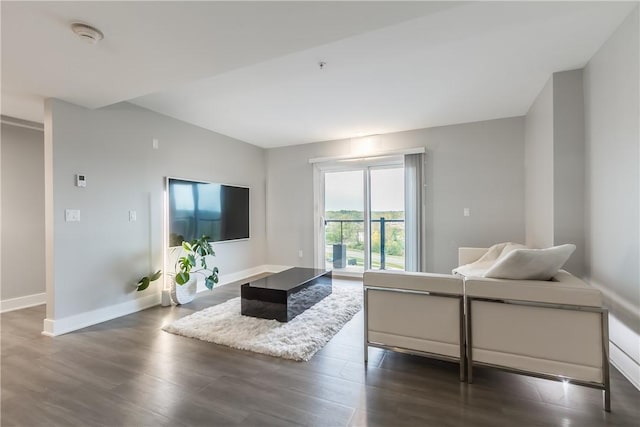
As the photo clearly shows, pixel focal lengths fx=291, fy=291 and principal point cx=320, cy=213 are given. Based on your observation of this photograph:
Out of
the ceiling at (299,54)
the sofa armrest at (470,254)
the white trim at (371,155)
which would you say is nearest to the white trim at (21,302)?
the ceiling at (299,54)

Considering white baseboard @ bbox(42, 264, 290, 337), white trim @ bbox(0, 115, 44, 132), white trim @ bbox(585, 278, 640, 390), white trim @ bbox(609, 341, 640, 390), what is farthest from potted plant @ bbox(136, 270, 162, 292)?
white trim @ bbox(609, 341, 640, 390)

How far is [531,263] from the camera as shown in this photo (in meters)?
1.89

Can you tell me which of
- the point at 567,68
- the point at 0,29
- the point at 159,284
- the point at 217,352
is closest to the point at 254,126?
the point at 159,284

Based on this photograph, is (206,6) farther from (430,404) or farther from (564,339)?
(564,339)

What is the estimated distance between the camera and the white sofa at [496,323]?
1695 mm

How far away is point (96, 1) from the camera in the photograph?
1.56 meters

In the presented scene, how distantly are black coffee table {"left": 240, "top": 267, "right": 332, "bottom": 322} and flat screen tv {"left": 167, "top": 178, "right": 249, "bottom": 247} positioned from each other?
1517mm

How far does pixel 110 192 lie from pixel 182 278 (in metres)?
1.33

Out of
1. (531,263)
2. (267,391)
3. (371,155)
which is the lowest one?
(267,391)

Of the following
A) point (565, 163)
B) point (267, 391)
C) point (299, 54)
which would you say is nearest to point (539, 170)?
point (565, 163)

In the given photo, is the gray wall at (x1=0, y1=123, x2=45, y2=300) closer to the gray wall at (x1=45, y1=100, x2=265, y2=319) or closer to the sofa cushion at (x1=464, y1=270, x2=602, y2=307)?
the gray wall at (x1=45, y1=100, x2=265, y2=319)

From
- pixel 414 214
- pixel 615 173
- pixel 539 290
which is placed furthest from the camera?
pixel 414 214

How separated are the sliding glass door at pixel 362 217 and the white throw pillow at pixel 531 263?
120 inches

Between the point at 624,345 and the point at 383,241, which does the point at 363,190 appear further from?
the point at 624,345
